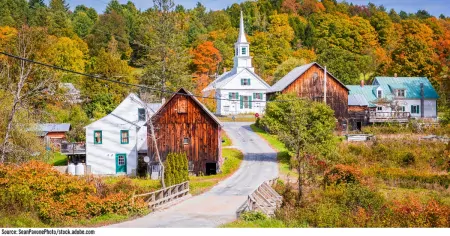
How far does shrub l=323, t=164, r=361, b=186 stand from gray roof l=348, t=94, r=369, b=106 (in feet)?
71.1

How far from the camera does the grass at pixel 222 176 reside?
2516 centimetres

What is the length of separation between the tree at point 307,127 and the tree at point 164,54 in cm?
973

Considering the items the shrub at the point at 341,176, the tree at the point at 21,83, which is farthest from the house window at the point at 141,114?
the shrub at the point at 341,176

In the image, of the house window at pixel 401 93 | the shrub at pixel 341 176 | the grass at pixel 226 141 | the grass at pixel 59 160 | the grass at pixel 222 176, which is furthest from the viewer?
the house window at pixel 401 93

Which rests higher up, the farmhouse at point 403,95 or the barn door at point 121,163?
the farmhouse at point 403,95

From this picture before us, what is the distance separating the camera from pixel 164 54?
4288 cm

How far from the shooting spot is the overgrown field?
1575 centimetres

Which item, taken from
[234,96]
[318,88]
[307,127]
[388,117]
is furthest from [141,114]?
[234,96]

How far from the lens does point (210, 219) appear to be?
54.8 feet

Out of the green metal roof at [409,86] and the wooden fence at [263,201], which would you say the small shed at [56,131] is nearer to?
the wooden fence at [263,201]

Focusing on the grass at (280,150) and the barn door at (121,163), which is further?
the barn door at (121,163)

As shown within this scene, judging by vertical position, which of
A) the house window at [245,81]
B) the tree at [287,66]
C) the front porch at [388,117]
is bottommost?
the front porch at [388,117]

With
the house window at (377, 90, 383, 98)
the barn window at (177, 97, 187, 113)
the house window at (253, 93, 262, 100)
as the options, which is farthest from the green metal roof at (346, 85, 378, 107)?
the barn window at (177, 97, 187, 113)

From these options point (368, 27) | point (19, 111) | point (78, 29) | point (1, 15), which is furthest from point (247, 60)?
point (19, 111)
